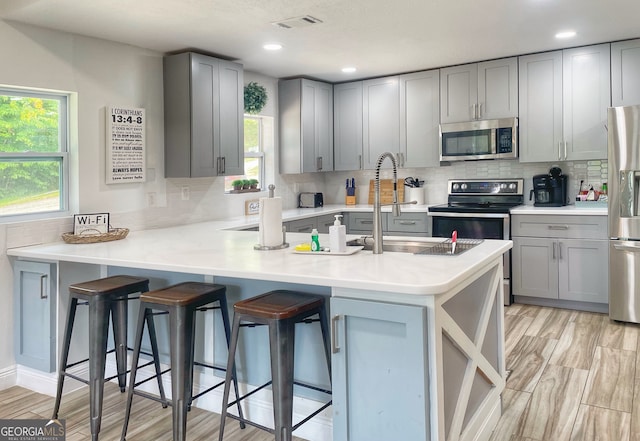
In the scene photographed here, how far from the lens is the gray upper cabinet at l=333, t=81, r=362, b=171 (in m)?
5.70

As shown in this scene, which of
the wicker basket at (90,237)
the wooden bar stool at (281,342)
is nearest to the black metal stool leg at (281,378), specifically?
the wooden bar stool at (281,342)

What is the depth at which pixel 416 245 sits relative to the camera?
9.37 ft

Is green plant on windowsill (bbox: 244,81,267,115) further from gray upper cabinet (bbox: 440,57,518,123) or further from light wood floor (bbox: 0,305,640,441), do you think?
light wood floor (bbox: 0,305,640,441)

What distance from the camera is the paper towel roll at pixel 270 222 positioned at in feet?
8.87

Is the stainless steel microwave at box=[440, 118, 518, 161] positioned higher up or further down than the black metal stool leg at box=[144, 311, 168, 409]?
higher up

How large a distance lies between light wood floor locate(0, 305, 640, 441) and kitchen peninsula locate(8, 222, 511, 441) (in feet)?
0.77

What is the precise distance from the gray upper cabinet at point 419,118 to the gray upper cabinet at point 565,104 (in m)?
0.83

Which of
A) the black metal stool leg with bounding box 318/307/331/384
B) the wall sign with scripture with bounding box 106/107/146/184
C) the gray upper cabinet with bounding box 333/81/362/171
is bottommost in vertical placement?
the black metal stool leg with bounding box 318/307/331/384

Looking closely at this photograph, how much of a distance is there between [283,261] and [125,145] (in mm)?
2087

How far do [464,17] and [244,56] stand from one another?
185cm

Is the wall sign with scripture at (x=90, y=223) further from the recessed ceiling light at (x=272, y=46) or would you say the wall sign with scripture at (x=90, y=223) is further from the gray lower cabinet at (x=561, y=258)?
the gray lower cabinet at (x=561, y=258)

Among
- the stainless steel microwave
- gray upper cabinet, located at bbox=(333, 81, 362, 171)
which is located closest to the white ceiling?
the stainless steel microwave

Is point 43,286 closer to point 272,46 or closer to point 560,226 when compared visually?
point 272,46

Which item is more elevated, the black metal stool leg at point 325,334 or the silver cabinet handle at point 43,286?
the silver cabinet handle at point 43,286
